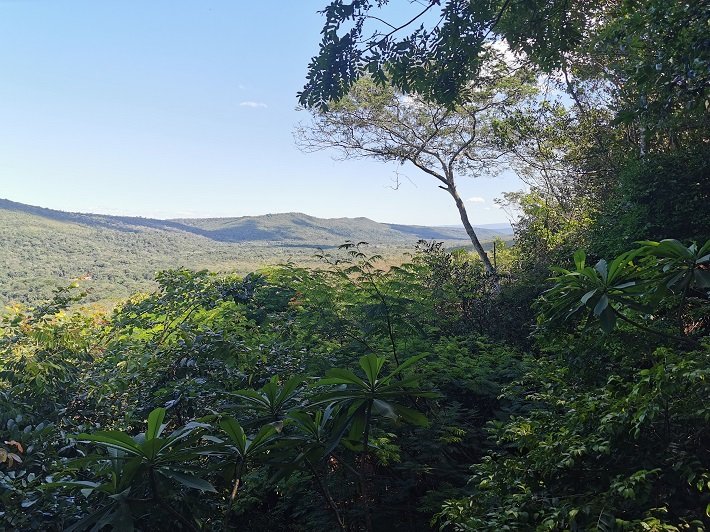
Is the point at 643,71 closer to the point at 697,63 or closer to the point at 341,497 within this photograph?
the point at 697,63

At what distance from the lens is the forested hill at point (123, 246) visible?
3903 centimetres

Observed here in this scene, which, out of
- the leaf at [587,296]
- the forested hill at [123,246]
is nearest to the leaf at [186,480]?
the leaf at [587,296]

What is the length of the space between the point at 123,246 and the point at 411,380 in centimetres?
6791

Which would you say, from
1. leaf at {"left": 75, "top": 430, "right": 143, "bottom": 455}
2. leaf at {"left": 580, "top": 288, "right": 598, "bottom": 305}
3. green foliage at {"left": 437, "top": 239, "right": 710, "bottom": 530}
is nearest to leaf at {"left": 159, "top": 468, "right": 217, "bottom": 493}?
leaf at {"left": 75, "top": 430, "right": 143, "bottom": 455}

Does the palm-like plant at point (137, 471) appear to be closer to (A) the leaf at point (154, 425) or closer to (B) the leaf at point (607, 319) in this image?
(A) the leaf at point (154, 425)

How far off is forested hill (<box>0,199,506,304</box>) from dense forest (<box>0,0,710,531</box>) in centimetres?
2009

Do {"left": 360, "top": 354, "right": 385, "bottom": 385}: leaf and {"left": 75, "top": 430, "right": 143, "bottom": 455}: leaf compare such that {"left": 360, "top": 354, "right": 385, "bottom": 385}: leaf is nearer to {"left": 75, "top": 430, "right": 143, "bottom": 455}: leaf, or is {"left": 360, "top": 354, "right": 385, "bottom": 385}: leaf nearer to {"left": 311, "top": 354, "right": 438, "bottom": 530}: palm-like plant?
{"left": 311, "top": 354, "right": 438, "bottom": 530}: palm-like plant

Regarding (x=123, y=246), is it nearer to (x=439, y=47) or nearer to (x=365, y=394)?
(x=439, y=47)

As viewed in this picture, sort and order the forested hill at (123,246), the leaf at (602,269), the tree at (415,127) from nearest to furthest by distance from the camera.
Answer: the leaf at (602,269) < the tree at (415,127) < the forested hill at (123,246)

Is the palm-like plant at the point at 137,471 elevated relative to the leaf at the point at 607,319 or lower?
lower

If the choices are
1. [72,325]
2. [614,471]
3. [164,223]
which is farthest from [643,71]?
[164,223]

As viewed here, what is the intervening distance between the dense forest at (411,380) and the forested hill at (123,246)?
20.1m

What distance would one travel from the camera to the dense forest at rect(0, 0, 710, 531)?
1.78 m

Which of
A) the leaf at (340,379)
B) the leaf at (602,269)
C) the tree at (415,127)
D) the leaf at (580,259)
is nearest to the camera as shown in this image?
the leaf at (340,379)
